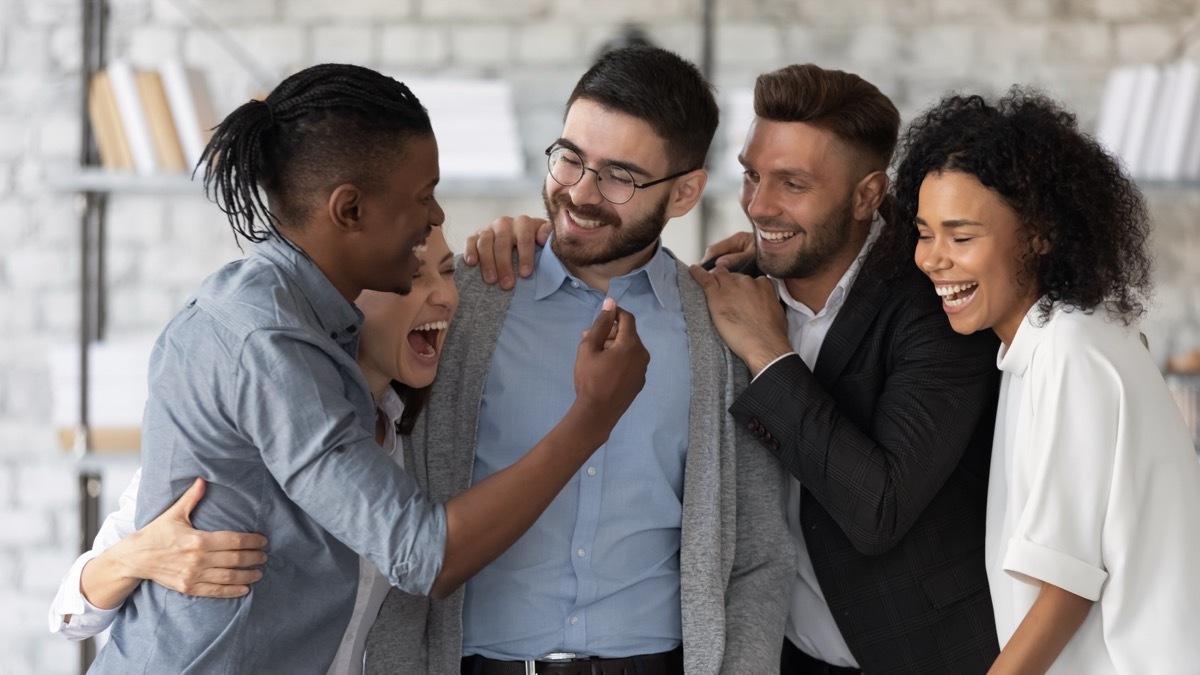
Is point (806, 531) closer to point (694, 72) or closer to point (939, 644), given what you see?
point (939, 644)

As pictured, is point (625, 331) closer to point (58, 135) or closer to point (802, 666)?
point (802, 666)

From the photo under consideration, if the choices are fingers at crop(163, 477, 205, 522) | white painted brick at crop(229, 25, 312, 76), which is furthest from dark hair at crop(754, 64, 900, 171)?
white painted brick at crop(229, 25, 312, 76)

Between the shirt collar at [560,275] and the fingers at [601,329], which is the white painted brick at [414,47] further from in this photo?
the fingers at [601,329]

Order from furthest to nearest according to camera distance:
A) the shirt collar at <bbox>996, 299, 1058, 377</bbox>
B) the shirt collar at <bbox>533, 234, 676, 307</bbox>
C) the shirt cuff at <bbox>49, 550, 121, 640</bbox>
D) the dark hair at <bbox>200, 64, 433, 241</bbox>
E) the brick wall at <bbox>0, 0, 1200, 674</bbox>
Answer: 1. the brick wall at <bbox>0, 0, 1200, 674</bbox>
2. the shirt collar at <bbox>533, 234, 676, 307</bbox>
3. the shirt collar at <bbox>996, 299, 1058, 377</bbox>
4. the shirt cuff at <bbox>49, 550, 121, 640</bbox>
5. the dark hair at <bbox>200, 64, 433, 241</bbox>

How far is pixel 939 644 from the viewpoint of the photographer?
69.2 inches

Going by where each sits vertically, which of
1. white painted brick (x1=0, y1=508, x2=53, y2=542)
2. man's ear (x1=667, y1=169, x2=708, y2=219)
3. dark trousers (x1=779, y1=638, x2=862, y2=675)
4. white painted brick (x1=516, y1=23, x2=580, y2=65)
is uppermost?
white painted brick (x1=516, y1=23, x2=580, y2=65)

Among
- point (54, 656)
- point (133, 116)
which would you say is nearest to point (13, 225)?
point (133, 116)

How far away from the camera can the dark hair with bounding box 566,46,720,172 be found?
1.81 meters

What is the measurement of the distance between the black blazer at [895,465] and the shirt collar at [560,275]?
0.23 meters

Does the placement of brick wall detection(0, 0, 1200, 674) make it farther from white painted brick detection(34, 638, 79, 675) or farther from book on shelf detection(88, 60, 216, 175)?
book on shelf detection(88, 60, 216, 175)

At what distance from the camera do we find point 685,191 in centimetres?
192

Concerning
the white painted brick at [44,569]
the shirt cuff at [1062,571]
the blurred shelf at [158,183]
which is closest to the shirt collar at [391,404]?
the shirt cuff at [1062,571]

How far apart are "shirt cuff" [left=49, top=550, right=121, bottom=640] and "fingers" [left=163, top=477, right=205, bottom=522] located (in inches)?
8.6

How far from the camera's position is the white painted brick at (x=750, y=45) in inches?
144
